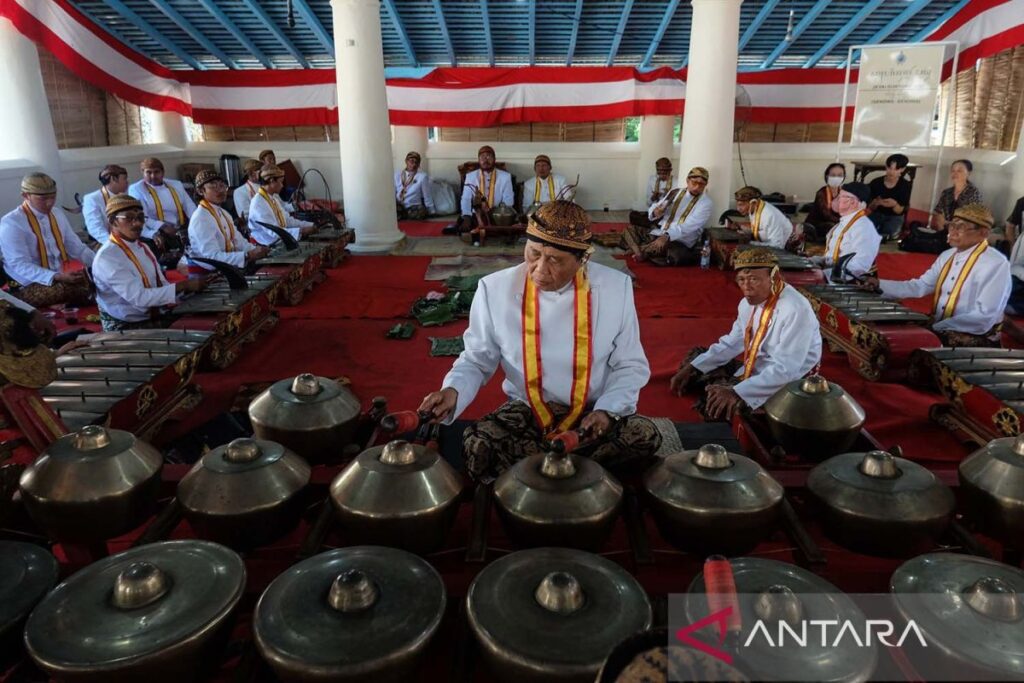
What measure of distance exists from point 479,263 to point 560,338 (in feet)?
16.8

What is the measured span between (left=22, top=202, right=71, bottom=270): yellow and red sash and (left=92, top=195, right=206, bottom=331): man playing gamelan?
5.01ft

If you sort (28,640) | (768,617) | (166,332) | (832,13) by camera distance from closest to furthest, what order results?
(768,617)
(28,640)
(166,332)
(832,13)

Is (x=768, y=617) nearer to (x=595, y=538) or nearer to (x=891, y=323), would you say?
(x=595, y=538)

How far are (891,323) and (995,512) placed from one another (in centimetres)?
251

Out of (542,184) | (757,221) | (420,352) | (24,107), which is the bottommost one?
(420,352)

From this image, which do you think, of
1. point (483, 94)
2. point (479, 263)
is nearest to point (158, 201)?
point (479, 263)

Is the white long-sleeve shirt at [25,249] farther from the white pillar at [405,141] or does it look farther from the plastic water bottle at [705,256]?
the white pillar at [405,141]

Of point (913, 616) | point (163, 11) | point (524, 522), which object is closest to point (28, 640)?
point (524, 522)

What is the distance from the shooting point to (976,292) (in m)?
4.00

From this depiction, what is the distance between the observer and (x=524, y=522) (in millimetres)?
1688

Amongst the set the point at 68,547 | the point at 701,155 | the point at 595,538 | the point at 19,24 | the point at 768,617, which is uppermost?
the point at 19,24

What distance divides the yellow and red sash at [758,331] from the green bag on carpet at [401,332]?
2.60 m

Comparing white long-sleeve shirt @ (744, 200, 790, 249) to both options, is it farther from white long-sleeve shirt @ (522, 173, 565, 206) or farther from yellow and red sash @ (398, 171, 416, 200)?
yellow and red sash @ (398, 171, 416, 200)

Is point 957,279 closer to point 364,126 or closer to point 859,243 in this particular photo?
point 859,243
